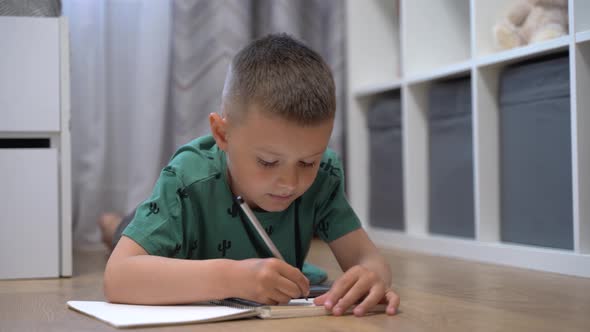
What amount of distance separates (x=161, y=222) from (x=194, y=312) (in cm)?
15

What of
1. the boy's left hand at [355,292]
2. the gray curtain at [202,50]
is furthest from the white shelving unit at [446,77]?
the boy's left hand at [355,292]

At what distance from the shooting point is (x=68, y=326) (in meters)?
0.83

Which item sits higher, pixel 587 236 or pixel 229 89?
pixel 229 89

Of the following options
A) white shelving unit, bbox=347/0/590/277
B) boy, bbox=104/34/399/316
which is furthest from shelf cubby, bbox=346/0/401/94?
boy, bbox=104/34/399/316

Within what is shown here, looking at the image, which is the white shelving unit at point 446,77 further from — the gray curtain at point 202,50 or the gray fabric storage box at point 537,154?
the gray curtain at point 202,50

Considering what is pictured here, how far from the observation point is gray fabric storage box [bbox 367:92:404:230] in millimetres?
1954

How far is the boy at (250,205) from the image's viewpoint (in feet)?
2.73

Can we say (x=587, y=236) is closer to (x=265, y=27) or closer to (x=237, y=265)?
(x=237, y=265)

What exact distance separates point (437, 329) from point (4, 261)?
862 millimetres

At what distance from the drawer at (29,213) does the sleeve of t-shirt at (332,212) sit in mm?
547

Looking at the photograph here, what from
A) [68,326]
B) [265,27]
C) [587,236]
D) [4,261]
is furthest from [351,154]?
[68,326]

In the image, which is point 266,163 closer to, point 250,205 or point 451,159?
point 250,205

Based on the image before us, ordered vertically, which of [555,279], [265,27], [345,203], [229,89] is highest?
[265,27]

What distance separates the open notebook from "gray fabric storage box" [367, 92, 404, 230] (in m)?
1.10
